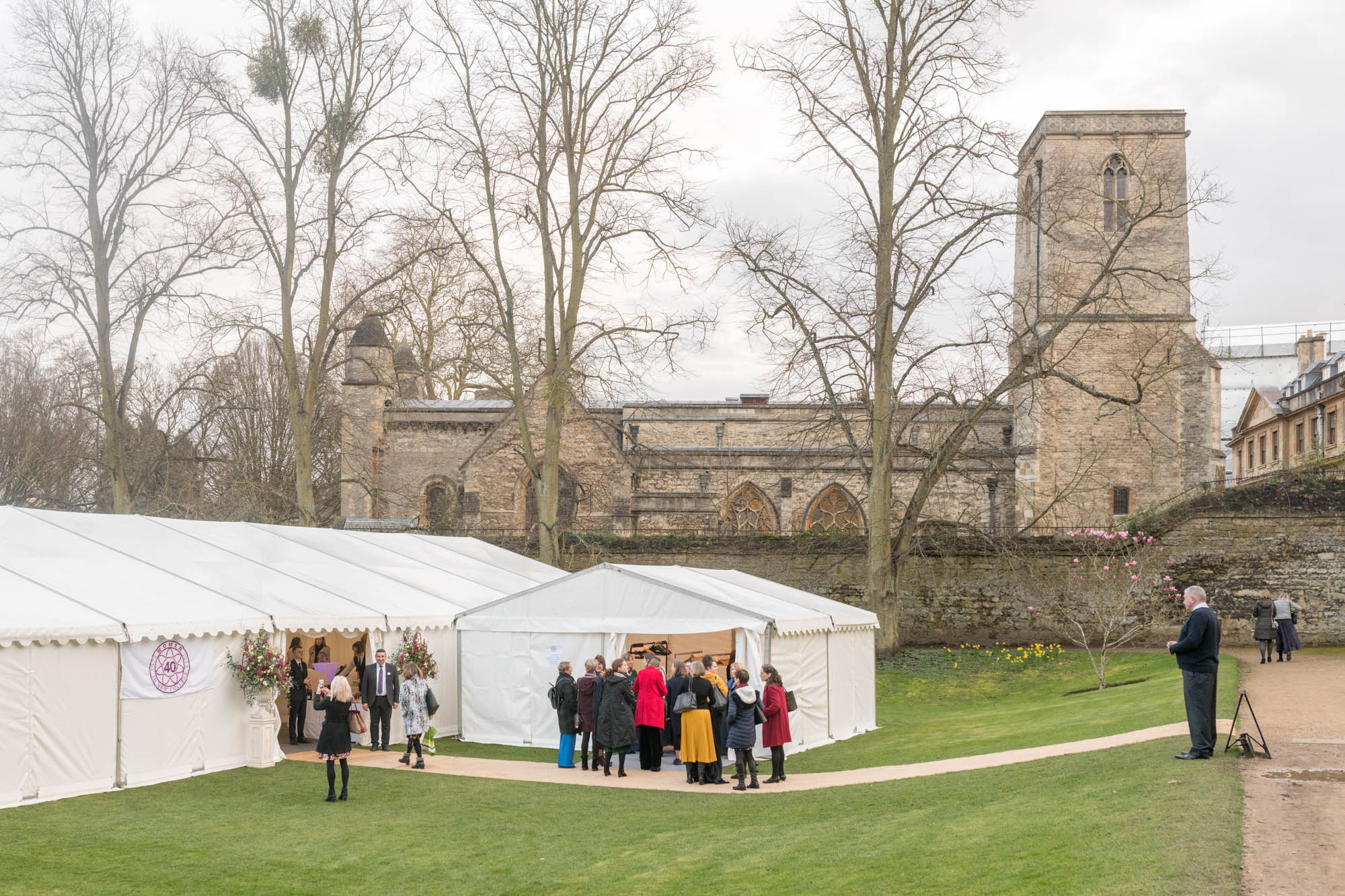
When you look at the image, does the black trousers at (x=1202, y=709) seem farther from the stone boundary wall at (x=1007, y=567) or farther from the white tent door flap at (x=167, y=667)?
the stone boundary wall at (x=1007, y=567)

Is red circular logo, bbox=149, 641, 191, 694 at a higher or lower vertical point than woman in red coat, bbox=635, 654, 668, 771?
higher

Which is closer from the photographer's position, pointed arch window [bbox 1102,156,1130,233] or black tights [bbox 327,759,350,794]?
black tights [bbox 327,759,350,794]

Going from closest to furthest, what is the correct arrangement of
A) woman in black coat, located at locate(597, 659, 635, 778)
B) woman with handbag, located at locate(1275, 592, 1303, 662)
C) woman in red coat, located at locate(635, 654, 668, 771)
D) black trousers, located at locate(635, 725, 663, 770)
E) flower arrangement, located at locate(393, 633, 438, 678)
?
1. woman in black coat, located at locate(597, 659, 635, 778)
2. woman in red coat, located at locate(635, 654, 668, 771)
3. black trousers, located at locate(635, 725, 663, 770)
4. flower arrangement, located at locate(393, 633, 438, 678)
5. woman with handbag, located at locate(1275, 592, 1303, 662)

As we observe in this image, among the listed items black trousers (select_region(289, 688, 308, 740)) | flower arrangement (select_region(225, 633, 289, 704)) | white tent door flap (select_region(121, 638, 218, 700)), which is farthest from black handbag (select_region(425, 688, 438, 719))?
black trousers (select_region(289, 688, 308, 740))

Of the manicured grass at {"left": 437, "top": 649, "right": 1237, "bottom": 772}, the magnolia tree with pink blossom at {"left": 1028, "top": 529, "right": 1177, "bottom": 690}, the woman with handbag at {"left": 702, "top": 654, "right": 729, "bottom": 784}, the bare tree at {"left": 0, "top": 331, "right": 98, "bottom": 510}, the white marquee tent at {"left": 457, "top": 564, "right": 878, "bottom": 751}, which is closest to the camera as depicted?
the woman with handbag at {"left": 702, "top": 654, "right": 729, "bottom": 784}

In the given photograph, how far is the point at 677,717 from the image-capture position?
13617mm

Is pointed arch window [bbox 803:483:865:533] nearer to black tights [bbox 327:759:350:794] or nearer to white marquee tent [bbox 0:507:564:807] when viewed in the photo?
white marquee tent [bbox 0:507:564:807]

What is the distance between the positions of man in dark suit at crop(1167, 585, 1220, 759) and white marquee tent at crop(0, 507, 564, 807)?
1004cm

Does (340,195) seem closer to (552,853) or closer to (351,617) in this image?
(351,617)

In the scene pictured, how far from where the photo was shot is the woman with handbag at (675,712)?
1286 centimetres

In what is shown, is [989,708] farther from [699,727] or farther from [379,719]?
Result: [379,719]

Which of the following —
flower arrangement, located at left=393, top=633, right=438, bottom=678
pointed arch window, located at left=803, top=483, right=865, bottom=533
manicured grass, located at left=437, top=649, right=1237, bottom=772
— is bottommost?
manicured grass, located at left=437, top=649, right=1237, bottom=772

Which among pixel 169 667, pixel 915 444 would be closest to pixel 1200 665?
pixel 169 667

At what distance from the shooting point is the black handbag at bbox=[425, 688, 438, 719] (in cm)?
1317
